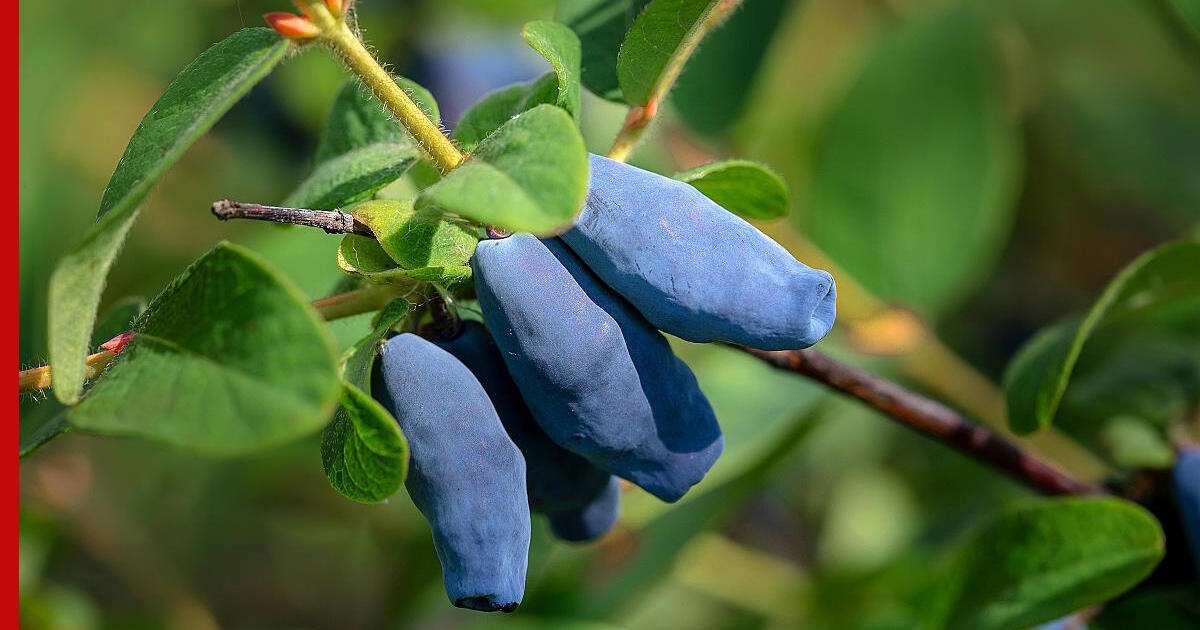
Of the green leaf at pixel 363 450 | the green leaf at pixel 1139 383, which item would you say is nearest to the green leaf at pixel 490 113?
the green leaf at pixel 363 450

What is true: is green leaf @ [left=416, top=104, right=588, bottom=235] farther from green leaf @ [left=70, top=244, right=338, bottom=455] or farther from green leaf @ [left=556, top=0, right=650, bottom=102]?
green leaf @ [left=556, top=0, right=650, bottom=102]

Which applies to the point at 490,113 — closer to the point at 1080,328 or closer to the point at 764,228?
the point at 1080,328

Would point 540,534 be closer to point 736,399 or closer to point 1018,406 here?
point 736,399

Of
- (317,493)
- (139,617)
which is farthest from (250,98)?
(139,617)

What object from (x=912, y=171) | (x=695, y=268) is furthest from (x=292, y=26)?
(x=912, y=171)

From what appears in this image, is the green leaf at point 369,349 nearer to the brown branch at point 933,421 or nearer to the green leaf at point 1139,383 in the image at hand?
the brown branch at point 933,421

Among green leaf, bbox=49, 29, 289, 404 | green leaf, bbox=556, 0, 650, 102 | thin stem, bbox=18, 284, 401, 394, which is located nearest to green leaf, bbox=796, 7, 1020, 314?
green leaf, bbox=556, 0, 650, 102
